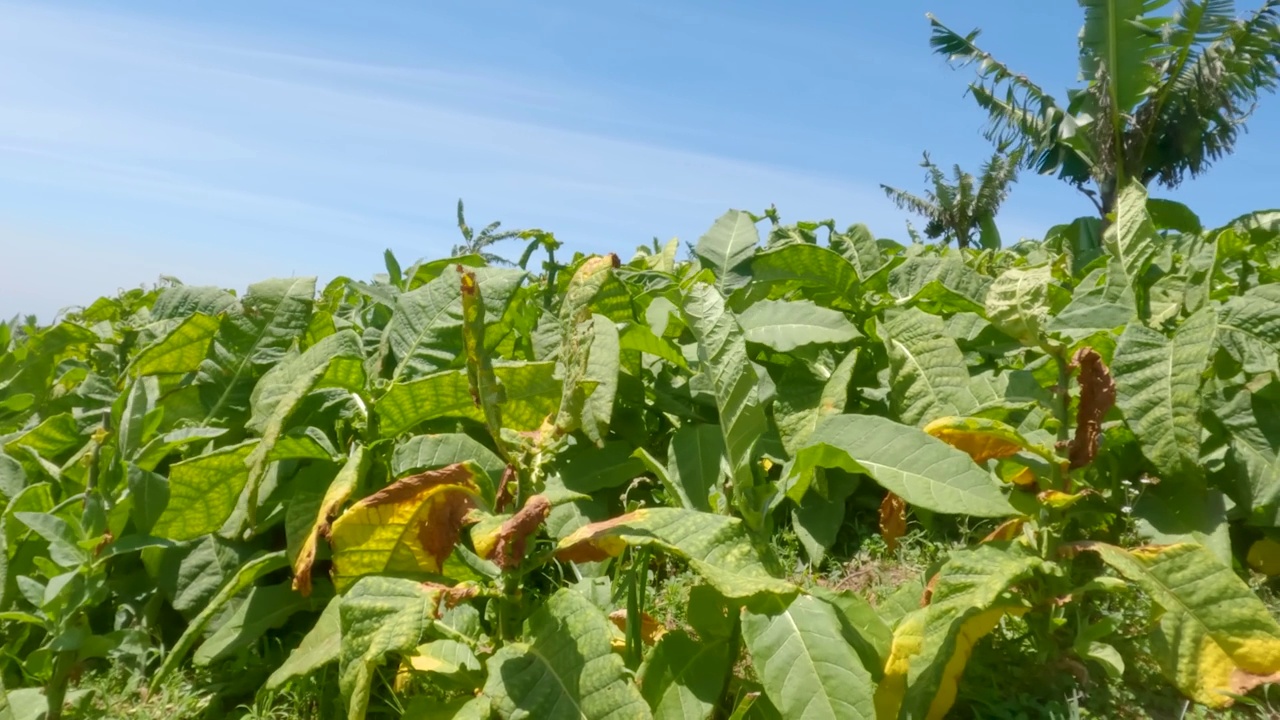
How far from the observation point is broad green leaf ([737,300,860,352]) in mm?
2017

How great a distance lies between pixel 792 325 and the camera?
6.83 ft

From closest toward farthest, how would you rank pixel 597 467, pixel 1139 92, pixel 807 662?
pixel 807 662, pixel 597 467, pixel 1139 92

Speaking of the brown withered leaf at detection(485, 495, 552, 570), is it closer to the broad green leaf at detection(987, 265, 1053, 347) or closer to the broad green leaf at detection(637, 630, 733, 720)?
the broad green leaf at detection(637, 630, 733, 720)

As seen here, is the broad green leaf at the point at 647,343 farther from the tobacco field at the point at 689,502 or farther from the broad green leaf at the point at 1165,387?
the broad green leaf at the point at 1165,387

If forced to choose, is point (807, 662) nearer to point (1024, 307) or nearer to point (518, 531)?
point (518, 531)

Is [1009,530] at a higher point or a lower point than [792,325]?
lower

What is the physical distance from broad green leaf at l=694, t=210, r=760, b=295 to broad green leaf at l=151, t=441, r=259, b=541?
123 centimetres

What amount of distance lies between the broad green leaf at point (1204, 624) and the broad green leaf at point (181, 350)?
7.20ft

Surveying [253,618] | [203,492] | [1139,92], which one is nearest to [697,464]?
[253,618]

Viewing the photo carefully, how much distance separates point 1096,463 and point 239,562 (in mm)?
1873

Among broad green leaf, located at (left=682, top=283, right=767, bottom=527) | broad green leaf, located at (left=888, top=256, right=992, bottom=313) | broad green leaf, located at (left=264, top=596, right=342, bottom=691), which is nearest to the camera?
broad green leaf, located at (left=264, top=596, right=342, bottom=691)

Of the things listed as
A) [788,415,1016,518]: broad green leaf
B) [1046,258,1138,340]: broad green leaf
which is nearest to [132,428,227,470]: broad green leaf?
[788,415,1016,518]: broad green leaf

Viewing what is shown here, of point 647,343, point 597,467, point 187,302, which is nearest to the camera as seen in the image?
point 597,467

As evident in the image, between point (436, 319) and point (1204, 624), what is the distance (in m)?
1.74
